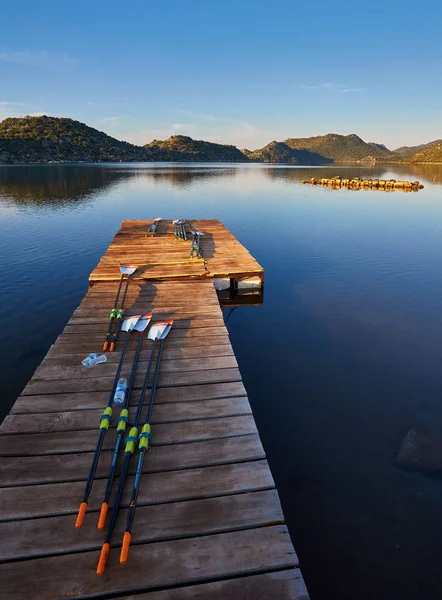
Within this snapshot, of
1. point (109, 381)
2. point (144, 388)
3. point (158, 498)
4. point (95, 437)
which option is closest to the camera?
point (158, 498)

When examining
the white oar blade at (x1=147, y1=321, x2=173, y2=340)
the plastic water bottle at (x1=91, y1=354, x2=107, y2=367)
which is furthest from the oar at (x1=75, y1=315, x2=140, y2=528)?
the white oar blade at (x1=147, y1=321, x2=173, y2=340)

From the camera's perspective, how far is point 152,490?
4316 mm

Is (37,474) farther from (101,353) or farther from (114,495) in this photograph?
(101,353)

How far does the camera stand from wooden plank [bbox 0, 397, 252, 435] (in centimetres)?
535

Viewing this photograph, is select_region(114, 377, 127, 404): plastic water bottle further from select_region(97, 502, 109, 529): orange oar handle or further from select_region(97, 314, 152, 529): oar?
select_region(97, 502, 109, 529): orange oar handle

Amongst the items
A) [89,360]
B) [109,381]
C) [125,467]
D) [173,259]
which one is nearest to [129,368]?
[109,381]

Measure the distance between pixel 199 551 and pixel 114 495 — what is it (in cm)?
124

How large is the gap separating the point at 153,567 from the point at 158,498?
30.9 inches

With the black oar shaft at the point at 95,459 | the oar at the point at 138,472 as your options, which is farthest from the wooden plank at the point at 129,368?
the black oar shaft at the point at 95,459

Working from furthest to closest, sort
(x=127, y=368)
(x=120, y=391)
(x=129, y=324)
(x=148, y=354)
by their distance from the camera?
(x=129, y=324) < (x=148, y=354) < (x=127, y=368) < (x=120, y=391)

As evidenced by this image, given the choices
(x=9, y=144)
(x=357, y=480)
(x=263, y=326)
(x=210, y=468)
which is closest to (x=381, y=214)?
(x=263, y=326)

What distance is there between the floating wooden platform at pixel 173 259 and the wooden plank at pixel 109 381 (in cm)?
660

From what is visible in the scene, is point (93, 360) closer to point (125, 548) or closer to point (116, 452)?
point (116, 452)

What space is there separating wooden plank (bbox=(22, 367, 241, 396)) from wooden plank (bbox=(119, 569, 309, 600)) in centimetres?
347
